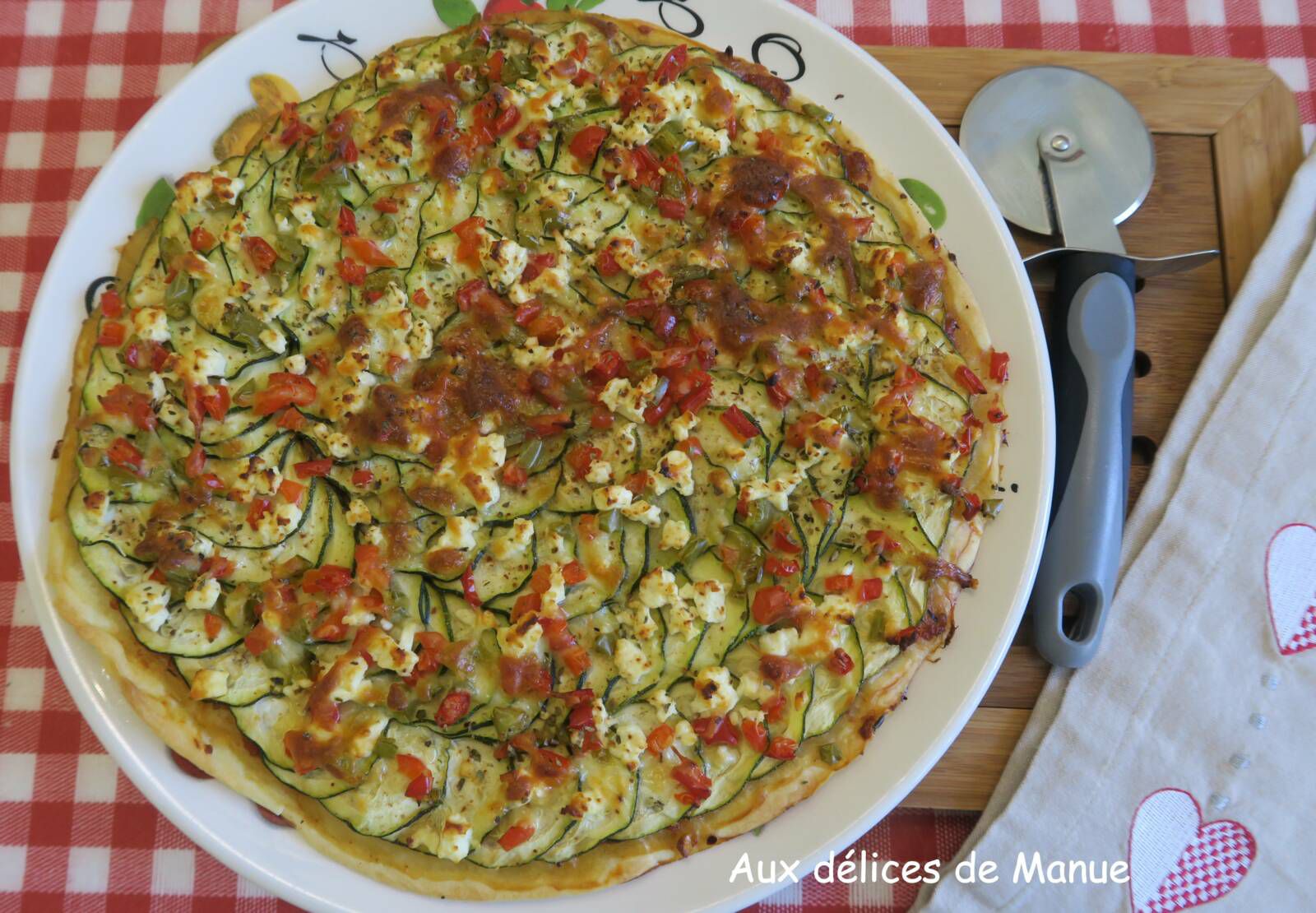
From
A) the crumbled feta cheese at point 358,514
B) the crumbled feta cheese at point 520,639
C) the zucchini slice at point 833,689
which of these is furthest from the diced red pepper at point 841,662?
the crumbled feta cheese at point 358,514

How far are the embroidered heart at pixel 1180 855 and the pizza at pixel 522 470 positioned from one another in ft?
3.29

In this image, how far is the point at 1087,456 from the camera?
3170mm

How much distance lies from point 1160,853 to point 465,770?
227 cm

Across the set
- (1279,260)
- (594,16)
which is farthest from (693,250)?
(1279,260)

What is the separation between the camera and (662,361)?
297 centimetres

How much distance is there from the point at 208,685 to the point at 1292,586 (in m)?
3.52

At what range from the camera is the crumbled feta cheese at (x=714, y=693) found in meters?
2.72

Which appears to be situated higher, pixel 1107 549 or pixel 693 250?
pixel 693 250

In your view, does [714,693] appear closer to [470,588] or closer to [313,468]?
[470,588]

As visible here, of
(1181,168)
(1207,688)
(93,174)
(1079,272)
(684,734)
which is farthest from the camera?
(93,174)

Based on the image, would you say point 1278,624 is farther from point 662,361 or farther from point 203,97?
point 203,97

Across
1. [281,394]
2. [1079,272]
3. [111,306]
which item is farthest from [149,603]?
[1079,272]

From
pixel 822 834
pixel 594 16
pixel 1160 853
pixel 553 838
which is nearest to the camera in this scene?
pixel 553 838

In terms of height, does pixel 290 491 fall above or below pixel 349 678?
above
